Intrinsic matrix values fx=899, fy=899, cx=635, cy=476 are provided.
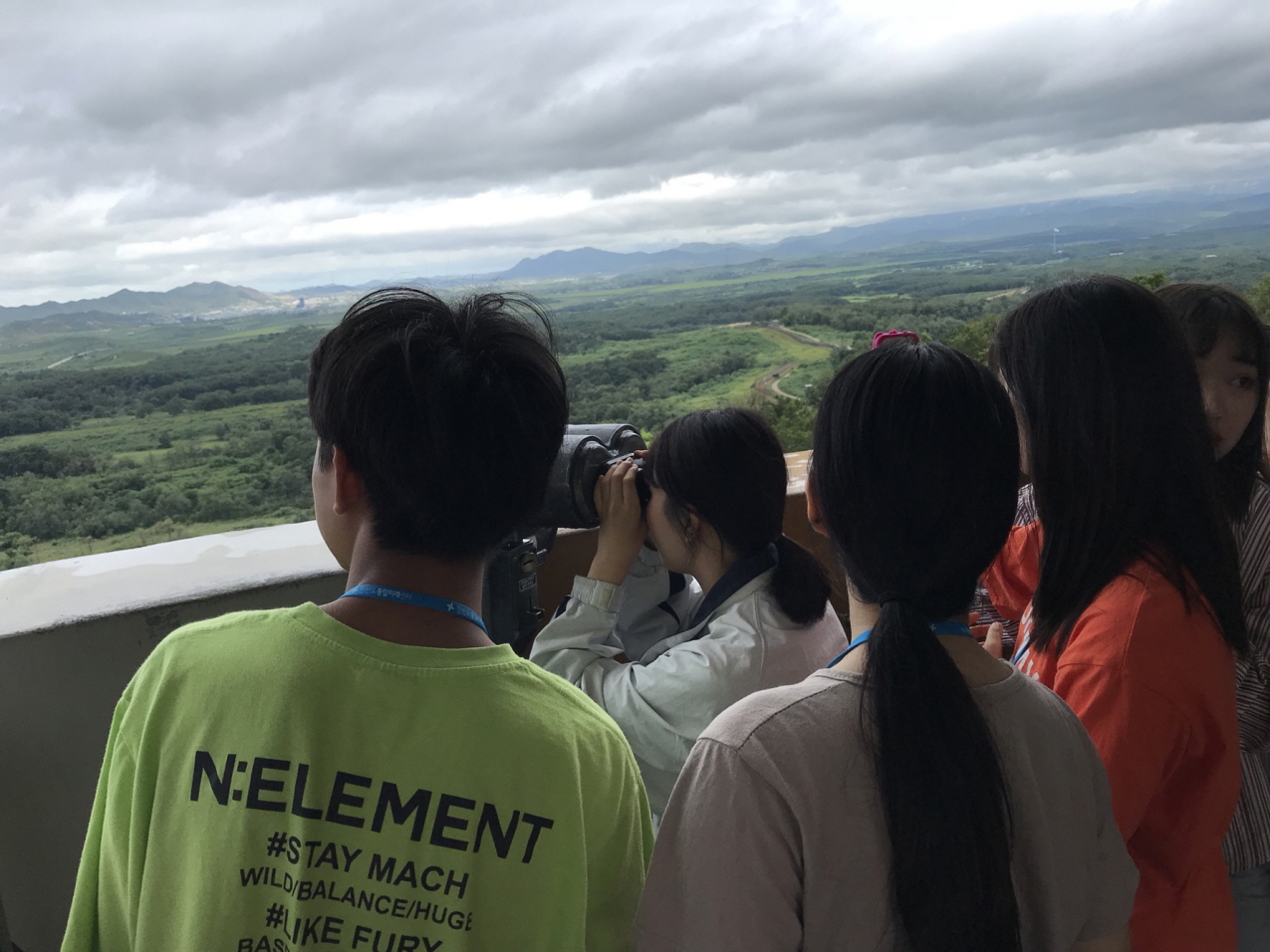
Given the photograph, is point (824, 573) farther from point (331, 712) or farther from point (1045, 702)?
point (331, 712)

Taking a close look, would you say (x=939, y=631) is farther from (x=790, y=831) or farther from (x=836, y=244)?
(x=836, y=244)

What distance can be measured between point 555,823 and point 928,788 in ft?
0.91

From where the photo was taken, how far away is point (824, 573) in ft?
4.42

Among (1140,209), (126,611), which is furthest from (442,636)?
(1140,209)

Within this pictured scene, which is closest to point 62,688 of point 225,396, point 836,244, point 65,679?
point 65,679

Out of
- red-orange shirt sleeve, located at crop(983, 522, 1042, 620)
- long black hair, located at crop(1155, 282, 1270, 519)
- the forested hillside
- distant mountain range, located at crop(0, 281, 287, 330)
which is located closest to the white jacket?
red-orange shirt sleeve, located at crop(983, 522, 1042, 620)

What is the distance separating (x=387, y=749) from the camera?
66cm

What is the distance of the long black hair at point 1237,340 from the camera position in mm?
1409

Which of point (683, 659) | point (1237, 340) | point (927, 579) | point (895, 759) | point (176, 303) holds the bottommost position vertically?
point (683, 659)

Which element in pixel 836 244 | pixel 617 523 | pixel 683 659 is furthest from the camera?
pixel 836 244

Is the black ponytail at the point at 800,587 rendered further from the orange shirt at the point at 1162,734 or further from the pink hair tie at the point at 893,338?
the pink hair tie at the point at 893,338

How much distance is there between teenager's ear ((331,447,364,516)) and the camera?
747 millimetres

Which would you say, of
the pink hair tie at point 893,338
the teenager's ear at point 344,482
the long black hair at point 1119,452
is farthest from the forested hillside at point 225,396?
the teenager's ear at point 344,482

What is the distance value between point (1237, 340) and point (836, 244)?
2272 millimetres
